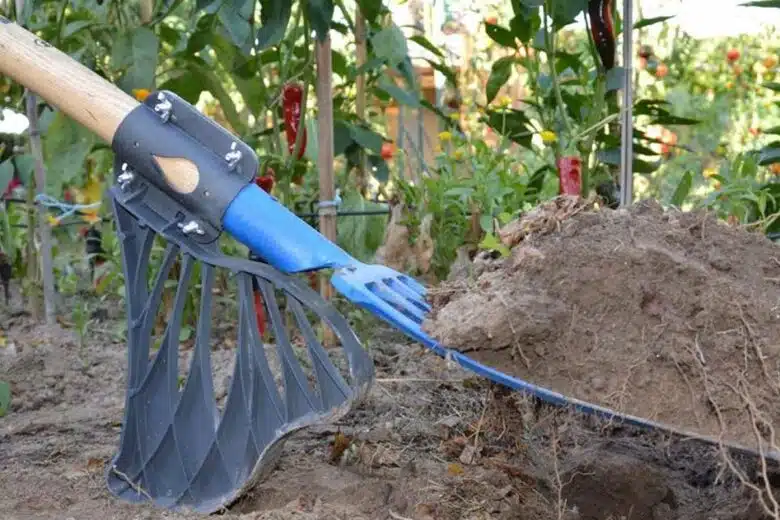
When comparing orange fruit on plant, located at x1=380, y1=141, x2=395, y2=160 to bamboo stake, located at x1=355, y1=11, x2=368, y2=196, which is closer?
bamboo stake, located at x1=355, y1=11, x2=368, y2=196

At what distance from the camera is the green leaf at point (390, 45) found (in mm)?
3299

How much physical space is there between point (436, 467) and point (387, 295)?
1.53ft

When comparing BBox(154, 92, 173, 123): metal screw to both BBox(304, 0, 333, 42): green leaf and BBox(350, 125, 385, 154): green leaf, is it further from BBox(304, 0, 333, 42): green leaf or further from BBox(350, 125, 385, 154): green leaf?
BBox(350, 125, 385, 154): green leaf

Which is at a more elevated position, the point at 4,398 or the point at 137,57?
the point at 137,57

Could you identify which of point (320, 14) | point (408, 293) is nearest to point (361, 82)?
point (320, 14)

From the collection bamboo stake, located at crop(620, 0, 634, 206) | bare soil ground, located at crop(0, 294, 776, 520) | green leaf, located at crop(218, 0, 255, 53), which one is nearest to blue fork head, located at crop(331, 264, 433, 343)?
bare soil ground, located at crop(0, 294, 776, 520)

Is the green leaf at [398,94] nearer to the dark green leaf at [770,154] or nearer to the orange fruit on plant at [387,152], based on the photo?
the orange fruit on plant at [387,152]

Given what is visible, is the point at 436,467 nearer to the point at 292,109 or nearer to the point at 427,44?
the point at 292,109

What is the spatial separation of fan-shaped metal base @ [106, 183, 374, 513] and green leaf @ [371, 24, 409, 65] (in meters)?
1.44

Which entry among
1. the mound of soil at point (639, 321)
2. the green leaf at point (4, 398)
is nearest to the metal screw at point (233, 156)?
the mound of soil at point (639, 321)

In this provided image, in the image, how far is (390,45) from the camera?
331cm

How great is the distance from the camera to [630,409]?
5.47 ft

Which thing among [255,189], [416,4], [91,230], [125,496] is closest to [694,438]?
[255,189]

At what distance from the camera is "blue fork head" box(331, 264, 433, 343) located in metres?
1.78
